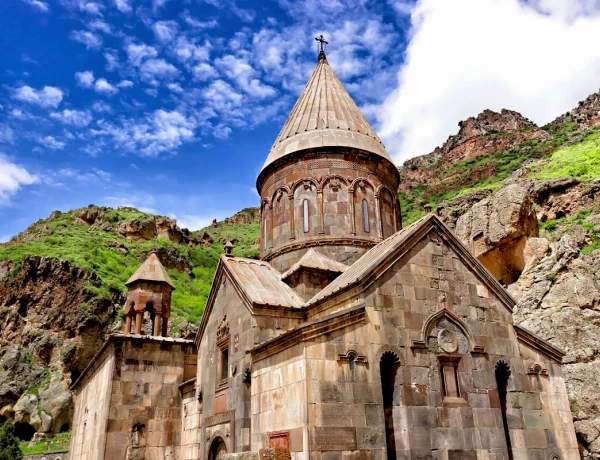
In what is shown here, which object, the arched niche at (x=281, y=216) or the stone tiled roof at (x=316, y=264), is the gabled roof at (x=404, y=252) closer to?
the stone tiled roof at (x=316, y=264)

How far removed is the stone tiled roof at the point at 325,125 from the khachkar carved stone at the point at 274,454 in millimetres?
6958

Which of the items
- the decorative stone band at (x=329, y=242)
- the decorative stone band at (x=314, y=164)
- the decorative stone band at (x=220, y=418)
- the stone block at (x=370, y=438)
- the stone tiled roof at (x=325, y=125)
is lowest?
the stone block at (x=370, y=438)

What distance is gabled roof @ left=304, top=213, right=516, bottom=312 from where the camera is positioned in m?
7.30

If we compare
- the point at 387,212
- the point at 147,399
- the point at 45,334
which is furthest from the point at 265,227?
the point at 45,334

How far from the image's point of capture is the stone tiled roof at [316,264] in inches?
372

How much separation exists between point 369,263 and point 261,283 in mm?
2298

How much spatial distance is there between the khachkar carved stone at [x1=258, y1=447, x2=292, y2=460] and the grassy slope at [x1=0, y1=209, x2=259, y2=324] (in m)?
21.1

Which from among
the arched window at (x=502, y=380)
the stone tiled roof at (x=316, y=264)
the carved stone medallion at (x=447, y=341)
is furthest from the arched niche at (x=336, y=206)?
the arched window at (x=502, y=380)

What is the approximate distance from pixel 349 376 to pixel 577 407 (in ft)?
22.8

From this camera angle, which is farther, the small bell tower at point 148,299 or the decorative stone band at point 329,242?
the small bell tower at point 148,299

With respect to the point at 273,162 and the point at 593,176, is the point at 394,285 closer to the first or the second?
the point at 273,162

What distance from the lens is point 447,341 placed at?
7.41 meters

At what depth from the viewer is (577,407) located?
10625mm

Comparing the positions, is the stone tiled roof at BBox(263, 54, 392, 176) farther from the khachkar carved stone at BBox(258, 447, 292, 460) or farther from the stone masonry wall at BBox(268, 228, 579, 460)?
the khachkar carved stone at BBox(258, 447, 292, 460)
